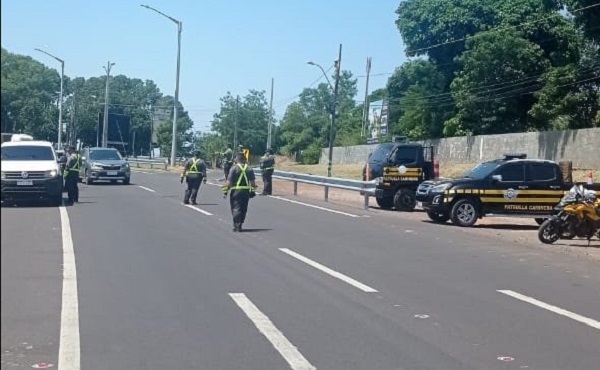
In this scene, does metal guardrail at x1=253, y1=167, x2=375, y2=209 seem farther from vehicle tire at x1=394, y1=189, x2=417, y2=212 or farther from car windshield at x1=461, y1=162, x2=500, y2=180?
car windshield at x1=461, y1=162, x2=500, y2=180

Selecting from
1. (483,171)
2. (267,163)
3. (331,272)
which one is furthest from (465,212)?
(267,163)

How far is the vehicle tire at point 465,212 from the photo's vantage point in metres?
22.8

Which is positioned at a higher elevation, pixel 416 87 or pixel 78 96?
pixel 416 87

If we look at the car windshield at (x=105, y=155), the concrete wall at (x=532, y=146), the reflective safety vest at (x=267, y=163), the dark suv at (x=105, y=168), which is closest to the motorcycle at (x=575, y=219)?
the reflective safety vest at (x=267, y=163)

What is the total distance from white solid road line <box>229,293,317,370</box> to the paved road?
0.9 inches

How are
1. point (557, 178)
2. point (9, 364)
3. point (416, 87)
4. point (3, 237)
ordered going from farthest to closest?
point (416, 87), point (557, 178), point (9, 364), point (3, 237)

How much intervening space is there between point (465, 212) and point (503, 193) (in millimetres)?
1098

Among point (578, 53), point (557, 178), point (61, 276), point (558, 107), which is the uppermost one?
point (578, 53)

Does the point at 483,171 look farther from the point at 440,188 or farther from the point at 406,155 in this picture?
the point at 406,155

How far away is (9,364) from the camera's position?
282 inches

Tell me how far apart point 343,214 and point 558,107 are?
2889 cm

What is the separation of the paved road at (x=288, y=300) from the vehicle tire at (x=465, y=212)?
10.9 ft

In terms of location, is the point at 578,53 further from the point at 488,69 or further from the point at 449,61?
the point at 449,61

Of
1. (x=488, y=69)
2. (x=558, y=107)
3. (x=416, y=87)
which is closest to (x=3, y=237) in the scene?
(x=558, y=107)
